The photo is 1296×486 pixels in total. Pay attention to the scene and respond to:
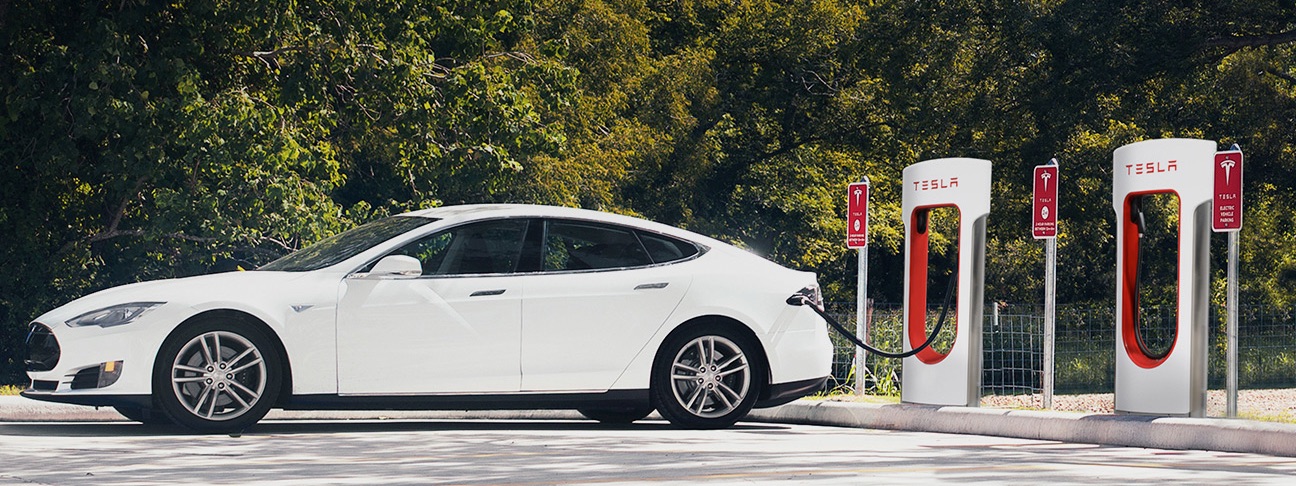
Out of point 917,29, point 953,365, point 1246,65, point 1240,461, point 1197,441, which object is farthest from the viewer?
point 917,29

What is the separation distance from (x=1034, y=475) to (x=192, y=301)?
197 inches

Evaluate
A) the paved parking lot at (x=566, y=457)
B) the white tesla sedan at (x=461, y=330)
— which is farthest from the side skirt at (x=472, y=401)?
the paved parking lot at (x=566, y=457)

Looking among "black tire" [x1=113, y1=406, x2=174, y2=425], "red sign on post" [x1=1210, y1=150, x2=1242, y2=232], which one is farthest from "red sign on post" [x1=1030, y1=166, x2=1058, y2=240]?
"black tire" [x1=113, y1=406, x2=174, y2=425]

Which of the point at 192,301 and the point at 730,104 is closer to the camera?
the point at 192,301

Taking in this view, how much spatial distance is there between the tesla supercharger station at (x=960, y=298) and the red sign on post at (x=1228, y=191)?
75.4 inches

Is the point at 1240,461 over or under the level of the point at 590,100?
under

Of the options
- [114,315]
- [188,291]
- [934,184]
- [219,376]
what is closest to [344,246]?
[188,291]

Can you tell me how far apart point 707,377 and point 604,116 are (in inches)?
1007

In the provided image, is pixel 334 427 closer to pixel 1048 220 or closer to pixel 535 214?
pixel 535 214

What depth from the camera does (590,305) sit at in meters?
11.1

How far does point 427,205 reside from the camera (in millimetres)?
25609

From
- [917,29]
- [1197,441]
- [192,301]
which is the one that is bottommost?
[1197,441]

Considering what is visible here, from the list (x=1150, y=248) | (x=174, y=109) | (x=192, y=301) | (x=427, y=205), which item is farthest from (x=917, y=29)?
(x=192, y=301)

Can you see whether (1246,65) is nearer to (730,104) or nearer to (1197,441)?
(730,104)
